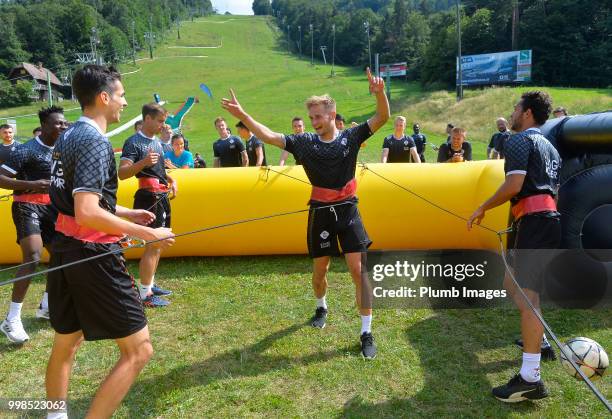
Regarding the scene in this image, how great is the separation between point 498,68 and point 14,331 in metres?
49.9

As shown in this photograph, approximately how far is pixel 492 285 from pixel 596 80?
5830 centimetres

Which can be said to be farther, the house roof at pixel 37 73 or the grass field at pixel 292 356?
the house roof at pixel 37 73

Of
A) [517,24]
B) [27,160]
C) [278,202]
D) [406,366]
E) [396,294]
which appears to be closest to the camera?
[406,366]

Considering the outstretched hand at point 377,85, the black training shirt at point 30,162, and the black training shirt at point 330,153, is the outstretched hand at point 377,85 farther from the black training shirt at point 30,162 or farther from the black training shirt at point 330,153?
the black training shirt at point 30,162

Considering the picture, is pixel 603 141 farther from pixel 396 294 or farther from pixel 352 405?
pixel 352 405

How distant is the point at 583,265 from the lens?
4.73m

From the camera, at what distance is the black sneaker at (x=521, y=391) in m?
3.24

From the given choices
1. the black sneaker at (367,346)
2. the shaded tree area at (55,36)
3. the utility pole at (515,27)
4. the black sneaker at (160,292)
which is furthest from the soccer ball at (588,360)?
the shaded tree area at (55,36)

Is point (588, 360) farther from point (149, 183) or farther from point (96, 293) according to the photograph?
point (149, 183)

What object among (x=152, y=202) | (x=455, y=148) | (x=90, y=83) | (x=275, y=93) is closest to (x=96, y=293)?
(x=90, y=83)

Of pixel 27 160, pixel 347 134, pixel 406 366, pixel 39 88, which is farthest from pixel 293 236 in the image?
pixel 39 88

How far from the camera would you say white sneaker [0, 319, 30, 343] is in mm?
4324

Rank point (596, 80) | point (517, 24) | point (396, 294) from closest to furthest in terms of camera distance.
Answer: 1. point (396, 294)
2. point (596, 80)
3. point (517, 24)

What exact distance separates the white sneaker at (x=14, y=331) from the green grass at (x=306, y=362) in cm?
8
